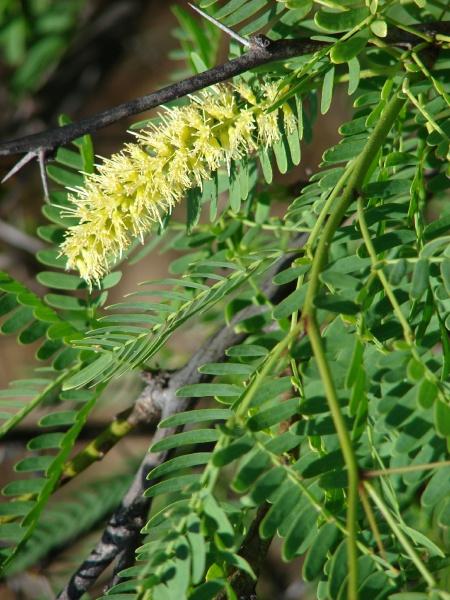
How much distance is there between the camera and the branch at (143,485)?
2.84 ft

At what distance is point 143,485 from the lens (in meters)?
0.88

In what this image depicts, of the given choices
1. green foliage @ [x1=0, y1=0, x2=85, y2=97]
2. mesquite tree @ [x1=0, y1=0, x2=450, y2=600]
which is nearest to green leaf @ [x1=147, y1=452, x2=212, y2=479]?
mesquite tree @ [x1=0, y1=0, x2=450, y2=600]

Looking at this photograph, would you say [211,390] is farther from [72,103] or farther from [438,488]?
[72,103]

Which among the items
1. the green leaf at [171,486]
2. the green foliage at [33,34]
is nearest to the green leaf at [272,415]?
the green leaf at [171,486]

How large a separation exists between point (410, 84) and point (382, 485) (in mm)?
398

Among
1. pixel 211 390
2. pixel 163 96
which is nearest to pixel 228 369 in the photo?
pixel 211 390

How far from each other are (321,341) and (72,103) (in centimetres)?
171

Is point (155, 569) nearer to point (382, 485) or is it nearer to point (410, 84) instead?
point (382, 485)

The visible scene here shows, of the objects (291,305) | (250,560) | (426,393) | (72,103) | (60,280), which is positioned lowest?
(250,560)

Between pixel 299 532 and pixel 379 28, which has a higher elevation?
pixel 379 28

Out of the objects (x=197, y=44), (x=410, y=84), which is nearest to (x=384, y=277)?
(x=410, y=84)

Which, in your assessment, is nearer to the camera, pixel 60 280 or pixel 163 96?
pixel 163 96

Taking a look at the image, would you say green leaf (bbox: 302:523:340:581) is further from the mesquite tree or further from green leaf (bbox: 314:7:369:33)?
green leaf (bbox: 314:7:369:33)

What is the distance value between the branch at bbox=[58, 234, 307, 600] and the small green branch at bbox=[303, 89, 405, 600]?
0.26 meters
